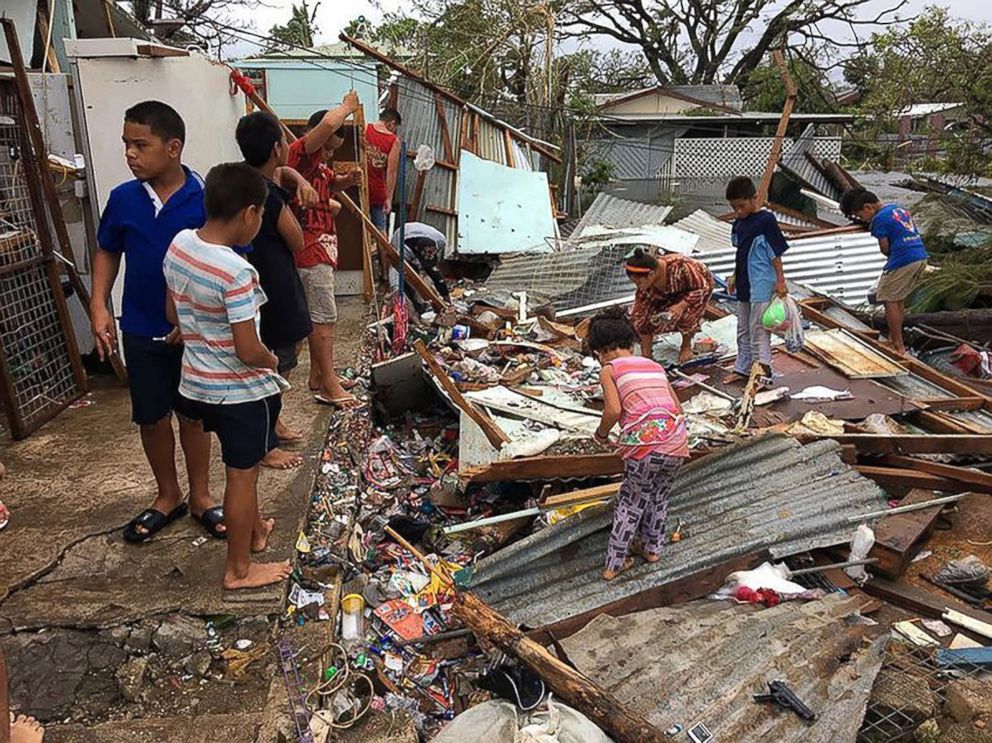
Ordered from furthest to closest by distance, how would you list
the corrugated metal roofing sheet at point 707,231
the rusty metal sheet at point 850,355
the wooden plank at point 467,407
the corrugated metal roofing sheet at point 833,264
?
the corrugated metal roofing sheet at point 707,231 < the corrugated metal roofing sheet at point 833,264 < the rusty metal sheet at point 850,355 < the wooden plank at point 467,407

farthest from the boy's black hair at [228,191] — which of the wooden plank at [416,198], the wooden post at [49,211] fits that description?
the wooden plank at [416,198]

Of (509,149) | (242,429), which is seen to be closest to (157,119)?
(242,429)

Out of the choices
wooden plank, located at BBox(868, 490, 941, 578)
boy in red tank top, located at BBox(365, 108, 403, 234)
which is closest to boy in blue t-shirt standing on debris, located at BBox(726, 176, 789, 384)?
wooden plank, located at BBox(868, 490, 941, 578)

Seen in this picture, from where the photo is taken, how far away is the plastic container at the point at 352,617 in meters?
3.07

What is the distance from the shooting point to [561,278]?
8.09 metres

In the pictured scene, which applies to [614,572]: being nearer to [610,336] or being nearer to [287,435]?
[610,336]

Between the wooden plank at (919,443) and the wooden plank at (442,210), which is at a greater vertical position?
the wooden plank at (442,210)

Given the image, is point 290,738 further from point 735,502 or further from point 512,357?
point 512,357

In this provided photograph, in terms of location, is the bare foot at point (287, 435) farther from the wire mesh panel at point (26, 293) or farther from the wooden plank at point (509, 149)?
the wooden plank at point (509, 149)

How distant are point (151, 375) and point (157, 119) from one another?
93cm

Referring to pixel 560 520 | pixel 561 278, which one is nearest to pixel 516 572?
pixel 560 520

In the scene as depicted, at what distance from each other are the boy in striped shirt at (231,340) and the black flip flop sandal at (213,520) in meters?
0.34

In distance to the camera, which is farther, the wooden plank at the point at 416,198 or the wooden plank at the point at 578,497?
the wooden plank at the point at 416,198

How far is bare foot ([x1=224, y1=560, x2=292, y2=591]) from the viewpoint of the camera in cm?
271
